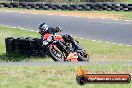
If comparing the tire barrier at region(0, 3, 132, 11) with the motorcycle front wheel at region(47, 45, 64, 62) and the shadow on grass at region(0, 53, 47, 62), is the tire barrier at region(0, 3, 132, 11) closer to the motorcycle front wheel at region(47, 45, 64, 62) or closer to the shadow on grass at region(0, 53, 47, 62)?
the shadow on grass at region(0, 53, 47, 62)

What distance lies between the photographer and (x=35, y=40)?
52.0 feet

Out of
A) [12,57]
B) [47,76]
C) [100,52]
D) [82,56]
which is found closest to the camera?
[47,76]

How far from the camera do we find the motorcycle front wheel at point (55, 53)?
13812 mm

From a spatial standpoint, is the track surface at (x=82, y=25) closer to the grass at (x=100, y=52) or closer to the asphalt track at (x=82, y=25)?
the asphalt track at (x=82, y=25)

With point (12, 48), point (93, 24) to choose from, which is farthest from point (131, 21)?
point (12, 48)

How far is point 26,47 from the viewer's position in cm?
1600

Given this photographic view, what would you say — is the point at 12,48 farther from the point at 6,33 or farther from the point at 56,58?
the point at 6,33

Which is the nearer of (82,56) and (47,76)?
(47,76)

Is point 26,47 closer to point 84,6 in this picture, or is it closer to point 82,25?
point 82,25

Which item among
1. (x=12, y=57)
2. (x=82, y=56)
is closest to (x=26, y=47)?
(x=12, y=57)

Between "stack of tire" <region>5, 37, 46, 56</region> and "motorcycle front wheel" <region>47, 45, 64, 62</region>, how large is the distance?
136 cm

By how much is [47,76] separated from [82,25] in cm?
1765

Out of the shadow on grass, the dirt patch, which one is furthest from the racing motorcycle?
the dirt patch

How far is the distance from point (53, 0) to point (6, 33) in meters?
23.0
